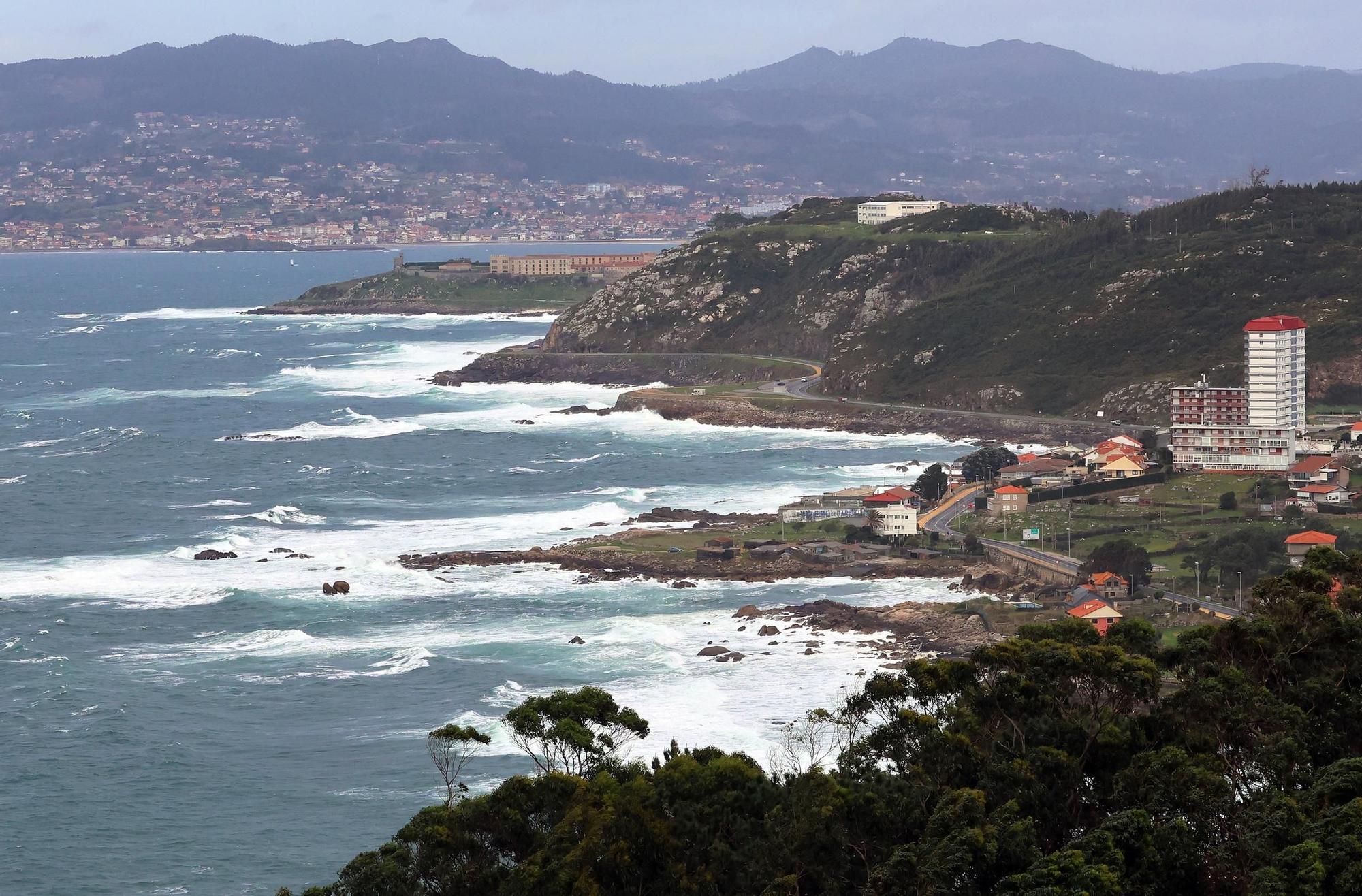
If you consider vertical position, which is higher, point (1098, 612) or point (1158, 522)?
point (1098, 612)

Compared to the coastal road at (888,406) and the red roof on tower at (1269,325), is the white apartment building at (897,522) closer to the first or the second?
the red roof on tower at (1269,325)

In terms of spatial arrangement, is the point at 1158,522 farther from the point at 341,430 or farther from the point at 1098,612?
the point at 341,430

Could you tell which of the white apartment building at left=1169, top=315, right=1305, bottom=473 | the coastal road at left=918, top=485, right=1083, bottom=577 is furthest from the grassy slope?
the coastal road at left=918, top=485, right=1083, bottom=577

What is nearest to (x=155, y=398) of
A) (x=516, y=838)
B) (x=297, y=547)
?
(x=297, y=547)

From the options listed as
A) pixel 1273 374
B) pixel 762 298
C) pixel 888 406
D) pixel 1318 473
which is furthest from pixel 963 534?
pixel 762 298

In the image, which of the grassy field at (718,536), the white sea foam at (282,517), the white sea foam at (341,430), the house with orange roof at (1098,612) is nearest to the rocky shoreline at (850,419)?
the white sea foam at (341,430)
